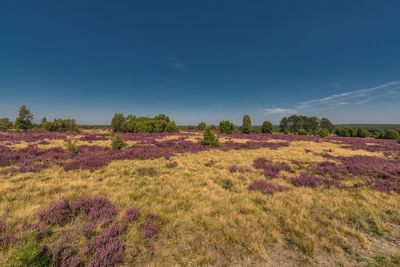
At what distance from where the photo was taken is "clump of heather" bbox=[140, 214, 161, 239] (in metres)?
4.56

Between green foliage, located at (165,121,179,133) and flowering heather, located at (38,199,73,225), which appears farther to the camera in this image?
green foliage, located at (165,121,179,133)

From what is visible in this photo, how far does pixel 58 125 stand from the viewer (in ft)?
158

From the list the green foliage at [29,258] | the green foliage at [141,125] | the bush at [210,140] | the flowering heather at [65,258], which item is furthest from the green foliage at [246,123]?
the green foliage at [29,258]

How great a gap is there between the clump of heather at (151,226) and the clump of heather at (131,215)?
1.16 feet

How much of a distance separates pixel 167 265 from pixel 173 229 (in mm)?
1242

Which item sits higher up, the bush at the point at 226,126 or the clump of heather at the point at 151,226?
the bush at the point at 226,126

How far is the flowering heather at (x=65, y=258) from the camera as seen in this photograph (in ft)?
11.4

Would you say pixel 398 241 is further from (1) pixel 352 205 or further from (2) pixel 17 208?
(2) pixel 17 208

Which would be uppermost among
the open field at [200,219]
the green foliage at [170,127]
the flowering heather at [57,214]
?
the green foliage at [170,127]

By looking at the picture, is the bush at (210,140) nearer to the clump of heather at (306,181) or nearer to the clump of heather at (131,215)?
the clump of heather at (306,181)

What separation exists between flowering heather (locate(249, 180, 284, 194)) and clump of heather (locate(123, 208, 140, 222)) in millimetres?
4962

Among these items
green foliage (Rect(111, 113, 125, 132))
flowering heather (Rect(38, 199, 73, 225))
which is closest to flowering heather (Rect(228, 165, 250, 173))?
flowering heather (Rect(38, 199, 73, 225))

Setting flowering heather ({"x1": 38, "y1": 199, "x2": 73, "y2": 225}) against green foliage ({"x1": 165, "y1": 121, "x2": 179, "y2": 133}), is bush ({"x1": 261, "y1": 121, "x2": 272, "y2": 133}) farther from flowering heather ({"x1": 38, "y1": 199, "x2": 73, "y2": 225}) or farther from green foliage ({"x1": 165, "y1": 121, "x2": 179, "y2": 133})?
flowering heather ({"x1": 38, "y1": 199, "x2": 73, "y2": 225})

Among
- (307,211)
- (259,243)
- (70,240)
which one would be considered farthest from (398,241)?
(70,240)
